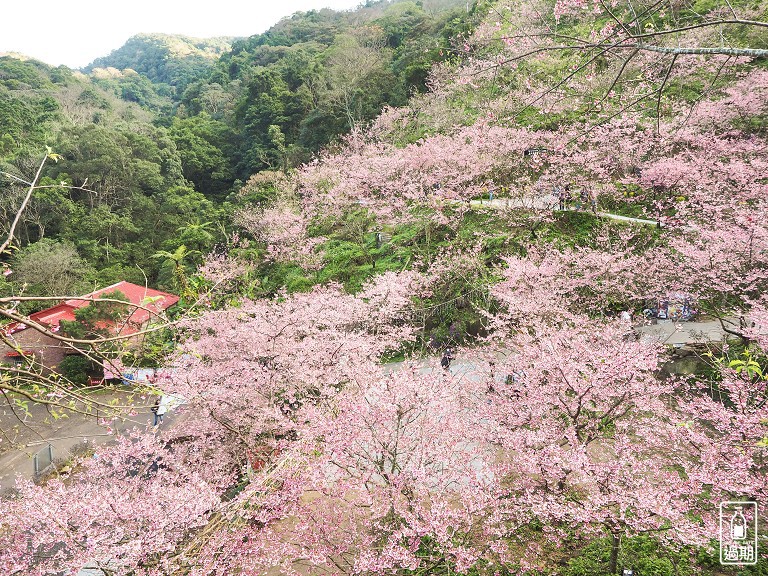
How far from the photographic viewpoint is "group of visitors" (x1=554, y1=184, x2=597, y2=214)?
14273 millimetres

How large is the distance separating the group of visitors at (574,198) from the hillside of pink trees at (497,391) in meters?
0.19

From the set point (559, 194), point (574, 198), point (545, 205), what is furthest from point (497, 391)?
point (574, 198)

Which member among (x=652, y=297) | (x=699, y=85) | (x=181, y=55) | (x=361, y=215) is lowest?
(x=652, y=297)

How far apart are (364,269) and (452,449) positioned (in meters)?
10.1

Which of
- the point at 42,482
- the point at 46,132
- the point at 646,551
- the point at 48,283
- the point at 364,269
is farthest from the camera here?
the point at 46,132

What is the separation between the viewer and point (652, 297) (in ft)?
Result: 33.6

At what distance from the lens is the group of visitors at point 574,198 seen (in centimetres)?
1427

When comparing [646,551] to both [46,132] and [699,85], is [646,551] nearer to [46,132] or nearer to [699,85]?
[699,85]

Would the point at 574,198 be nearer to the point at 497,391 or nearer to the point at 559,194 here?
the point at 559,194

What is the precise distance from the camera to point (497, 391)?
7867 mm

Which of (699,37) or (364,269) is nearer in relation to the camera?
(364,269)

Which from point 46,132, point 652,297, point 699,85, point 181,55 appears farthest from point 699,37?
point 181,55

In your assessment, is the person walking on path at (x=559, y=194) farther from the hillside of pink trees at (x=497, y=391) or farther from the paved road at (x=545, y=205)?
the hillside of pink trees at (x=497, y=391)

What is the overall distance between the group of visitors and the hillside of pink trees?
19 cm
